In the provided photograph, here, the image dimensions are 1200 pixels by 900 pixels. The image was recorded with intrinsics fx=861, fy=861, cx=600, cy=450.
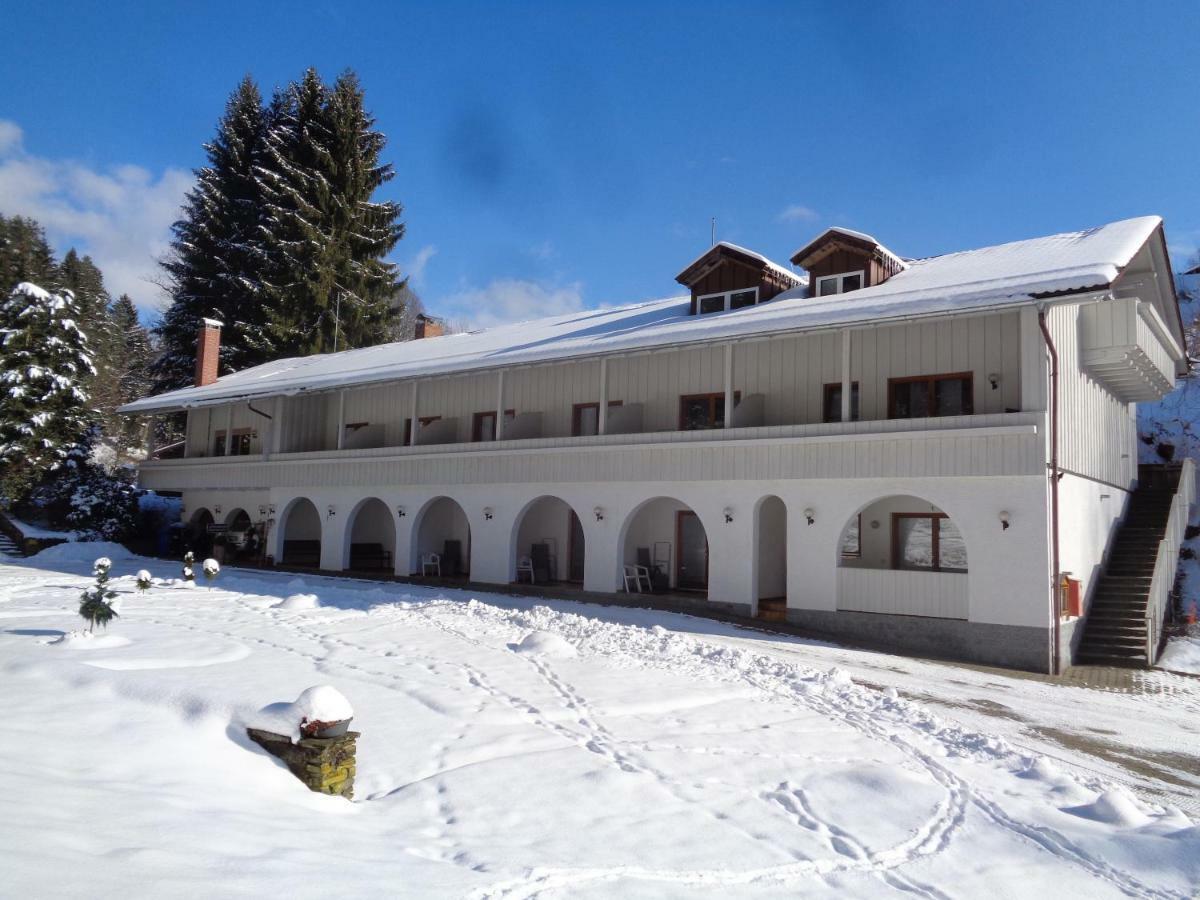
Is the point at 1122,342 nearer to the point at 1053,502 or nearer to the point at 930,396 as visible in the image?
the point at 930,396

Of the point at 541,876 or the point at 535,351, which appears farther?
the point at 535,351

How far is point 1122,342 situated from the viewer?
54.3 ft

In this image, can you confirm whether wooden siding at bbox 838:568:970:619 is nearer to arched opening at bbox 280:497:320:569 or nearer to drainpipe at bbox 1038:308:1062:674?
drainpipe at bbox 1038:308:1062:674

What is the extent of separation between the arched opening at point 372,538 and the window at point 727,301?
11107 mm

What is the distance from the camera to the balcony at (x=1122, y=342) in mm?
16594

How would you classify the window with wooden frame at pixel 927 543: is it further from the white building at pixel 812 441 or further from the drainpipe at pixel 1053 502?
the drainpipe at pixel 1053 502

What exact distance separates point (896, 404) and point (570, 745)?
36.3ft

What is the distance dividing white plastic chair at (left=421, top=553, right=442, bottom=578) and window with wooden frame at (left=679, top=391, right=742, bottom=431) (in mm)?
8123

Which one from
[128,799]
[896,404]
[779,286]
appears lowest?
[128,799]

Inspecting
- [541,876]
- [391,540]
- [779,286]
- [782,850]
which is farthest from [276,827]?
[391,540]

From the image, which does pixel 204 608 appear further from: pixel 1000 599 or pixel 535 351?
pixel 1000 599

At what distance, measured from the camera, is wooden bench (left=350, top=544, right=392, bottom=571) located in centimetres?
2553

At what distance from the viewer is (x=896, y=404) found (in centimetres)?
1639

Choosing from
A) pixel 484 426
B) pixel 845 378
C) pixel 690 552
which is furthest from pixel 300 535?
pixel 845 378
